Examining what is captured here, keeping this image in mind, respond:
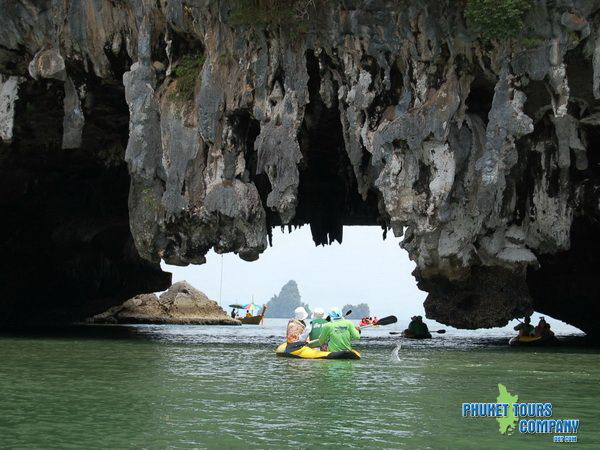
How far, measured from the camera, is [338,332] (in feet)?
62.1

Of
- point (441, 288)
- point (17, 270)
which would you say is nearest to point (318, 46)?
point (441, 288)

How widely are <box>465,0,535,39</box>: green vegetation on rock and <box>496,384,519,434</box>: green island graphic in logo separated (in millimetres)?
11385

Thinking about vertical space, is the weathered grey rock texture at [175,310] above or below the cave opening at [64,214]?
below

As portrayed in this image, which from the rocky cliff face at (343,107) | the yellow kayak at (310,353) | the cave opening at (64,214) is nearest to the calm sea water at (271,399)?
the yellow kayak at (310,353)

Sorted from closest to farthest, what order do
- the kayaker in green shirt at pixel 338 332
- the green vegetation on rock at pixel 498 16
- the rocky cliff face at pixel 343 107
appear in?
1. the kayaker in green shirt at pixel 338 332
2. the green vegetation on rock at pixel 498 16
3. the rocky cliff face at pixel 343 107

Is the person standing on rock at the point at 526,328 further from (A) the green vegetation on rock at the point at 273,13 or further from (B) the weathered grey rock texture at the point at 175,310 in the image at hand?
(B) the weathered grey rock texture at the point at 175,310

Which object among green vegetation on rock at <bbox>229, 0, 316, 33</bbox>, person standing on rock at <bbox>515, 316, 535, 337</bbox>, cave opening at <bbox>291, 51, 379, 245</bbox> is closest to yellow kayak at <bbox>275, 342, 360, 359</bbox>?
cave opening at <bbox>291, 51, 379, 245</bbox>

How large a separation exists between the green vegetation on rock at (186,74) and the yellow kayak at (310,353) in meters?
8.44

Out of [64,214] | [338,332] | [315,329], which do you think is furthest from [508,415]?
[64,214]

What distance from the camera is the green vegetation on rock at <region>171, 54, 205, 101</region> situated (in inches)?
989

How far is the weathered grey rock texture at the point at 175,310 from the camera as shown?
210 ft

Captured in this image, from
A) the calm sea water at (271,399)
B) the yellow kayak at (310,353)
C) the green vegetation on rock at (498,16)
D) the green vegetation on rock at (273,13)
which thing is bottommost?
the calm sea water at (271,399)

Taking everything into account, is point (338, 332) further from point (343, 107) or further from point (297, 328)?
point (343, 107)

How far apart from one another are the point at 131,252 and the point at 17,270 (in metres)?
6.37
